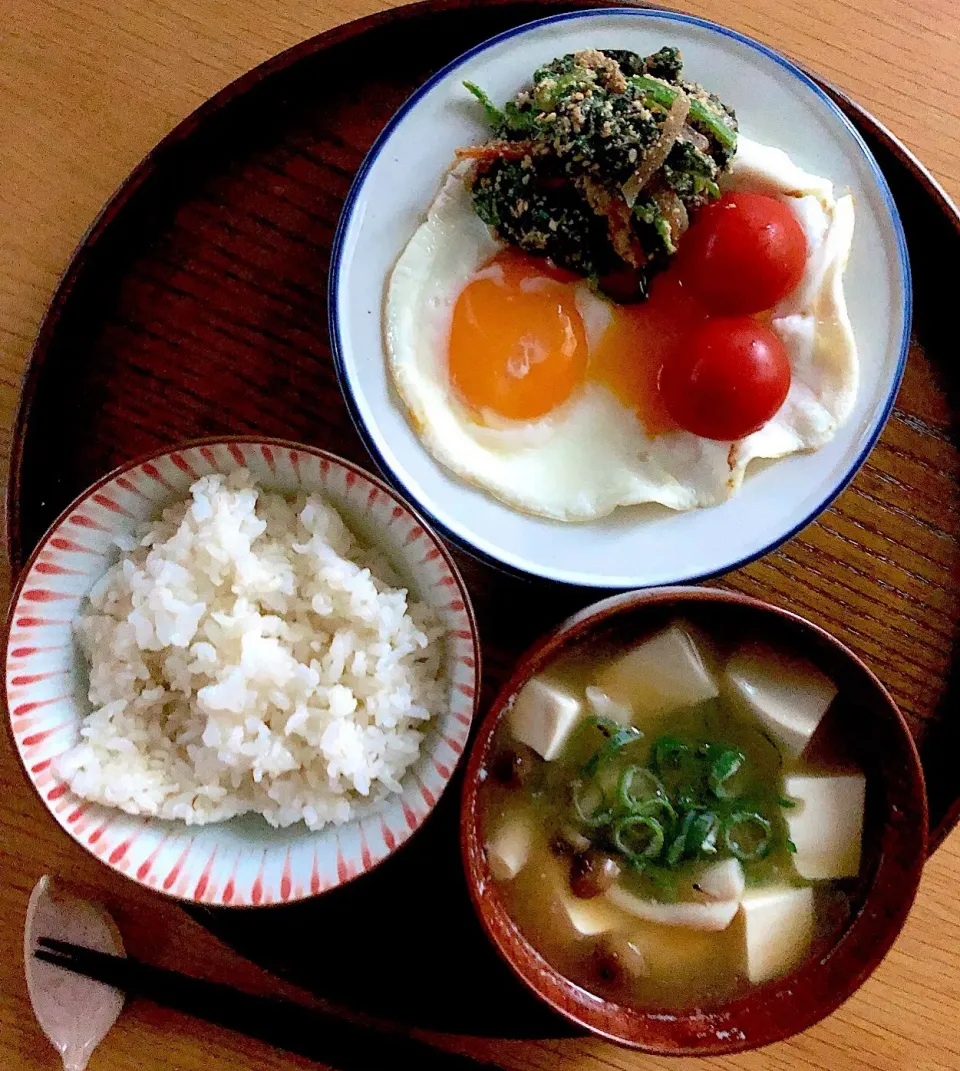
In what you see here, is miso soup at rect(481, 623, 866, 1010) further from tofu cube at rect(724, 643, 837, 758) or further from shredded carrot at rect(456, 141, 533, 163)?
shredded carrot at rect(456, 141, 533, 163)

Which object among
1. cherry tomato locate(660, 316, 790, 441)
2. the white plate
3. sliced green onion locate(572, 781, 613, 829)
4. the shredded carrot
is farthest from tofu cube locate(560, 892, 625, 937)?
the shredded carrot

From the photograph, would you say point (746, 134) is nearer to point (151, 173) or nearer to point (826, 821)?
point (151, 173)

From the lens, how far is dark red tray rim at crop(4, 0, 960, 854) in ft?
5.50

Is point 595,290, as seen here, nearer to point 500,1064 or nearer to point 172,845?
Result: point 172,845

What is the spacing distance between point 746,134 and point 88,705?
1586 mm

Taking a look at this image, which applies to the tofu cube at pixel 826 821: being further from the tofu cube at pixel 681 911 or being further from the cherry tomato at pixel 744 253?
the cherry tomato at pixel 744 253

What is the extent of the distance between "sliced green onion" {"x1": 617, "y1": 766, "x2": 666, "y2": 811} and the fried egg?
0.47 m

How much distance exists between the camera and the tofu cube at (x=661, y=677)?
1.60 metres

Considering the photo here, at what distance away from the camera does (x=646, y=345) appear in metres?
1.89

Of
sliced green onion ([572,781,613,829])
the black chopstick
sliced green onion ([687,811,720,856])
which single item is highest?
sliced green onion ([687,811,720,856])

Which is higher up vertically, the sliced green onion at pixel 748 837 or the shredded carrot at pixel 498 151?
the shredded carrot at pixel 498 151

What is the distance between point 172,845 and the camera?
151 centimetres

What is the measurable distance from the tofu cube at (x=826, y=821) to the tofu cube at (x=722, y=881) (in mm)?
111

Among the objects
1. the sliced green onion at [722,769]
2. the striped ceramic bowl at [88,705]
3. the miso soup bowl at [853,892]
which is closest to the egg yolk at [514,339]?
the striped ceramic bowl at [88,705]
